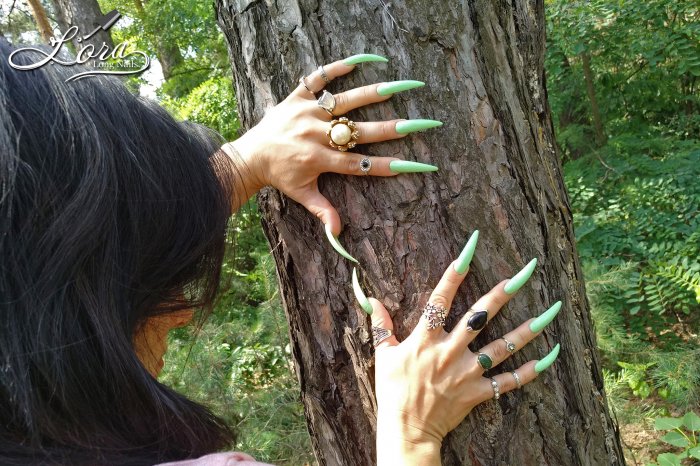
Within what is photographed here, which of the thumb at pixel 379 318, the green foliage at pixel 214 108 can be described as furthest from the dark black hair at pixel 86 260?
the green foliage at pixel 214 108

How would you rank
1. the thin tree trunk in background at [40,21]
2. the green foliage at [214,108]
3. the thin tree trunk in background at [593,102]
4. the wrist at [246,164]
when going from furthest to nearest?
1. the thin tree trunk in background at [593,102]
2. the green foliage at [214,108]
3. the thin tree trunk in background at [40,21]
4. the wrist at [246,164]

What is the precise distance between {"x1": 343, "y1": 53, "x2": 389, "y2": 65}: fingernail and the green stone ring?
636 millimetres

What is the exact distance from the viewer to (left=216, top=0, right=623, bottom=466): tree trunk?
118 centimetres

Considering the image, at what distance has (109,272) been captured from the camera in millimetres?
1009

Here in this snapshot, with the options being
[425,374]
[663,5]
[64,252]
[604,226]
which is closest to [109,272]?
[64,252]

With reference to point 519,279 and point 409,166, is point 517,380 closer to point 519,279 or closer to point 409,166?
point 519,279

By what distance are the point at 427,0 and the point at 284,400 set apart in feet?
6.99

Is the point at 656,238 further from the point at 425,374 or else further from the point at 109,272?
the point at 109,272

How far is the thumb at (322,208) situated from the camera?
122 centimetres

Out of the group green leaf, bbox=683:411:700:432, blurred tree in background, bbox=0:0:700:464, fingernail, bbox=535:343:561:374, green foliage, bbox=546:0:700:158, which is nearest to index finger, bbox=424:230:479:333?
fingernail, bbox=535:343:561:374

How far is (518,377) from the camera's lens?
1162mm

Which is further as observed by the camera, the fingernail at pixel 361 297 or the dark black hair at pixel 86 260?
the fingernail at pixel 361 297

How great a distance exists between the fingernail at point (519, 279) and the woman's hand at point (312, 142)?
285 mm

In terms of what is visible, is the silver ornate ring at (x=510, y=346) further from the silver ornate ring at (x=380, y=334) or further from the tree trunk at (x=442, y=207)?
the silver ornate ring at (x=380, y=334)
